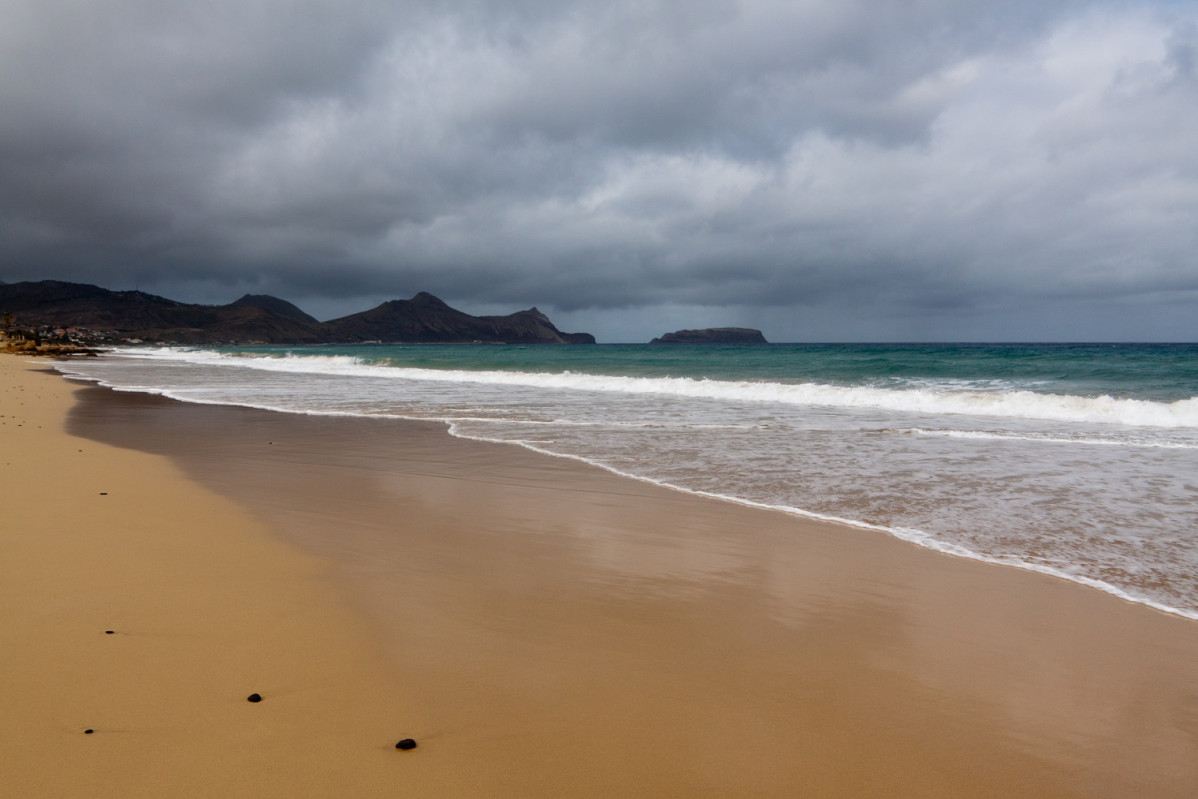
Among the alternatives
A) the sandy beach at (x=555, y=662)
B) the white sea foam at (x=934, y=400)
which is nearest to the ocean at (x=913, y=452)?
the white sea foam at (x=934, y=400)

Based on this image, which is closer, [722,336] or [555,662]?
[555,662]

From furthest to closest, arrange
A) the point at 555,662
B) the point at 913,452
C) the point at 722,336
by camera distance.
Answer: the point at 722,336, the point at 913,452, the point at 555,662

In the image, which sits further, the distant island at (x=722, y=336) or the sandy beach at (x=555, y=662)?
the distant island at (x=722, y=336)

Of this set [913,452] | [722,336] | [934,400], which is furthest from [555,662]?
[722,336]

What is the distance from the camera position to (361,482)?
7.75 meters

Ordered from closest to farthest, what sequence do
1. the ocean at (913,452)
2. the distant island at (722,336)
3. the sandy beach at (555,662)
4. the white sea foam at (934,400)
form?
the sandy beach at (555,662) → the ocean at (913,452) → the white sea foam at (934,400) → the distant island at (722,336)

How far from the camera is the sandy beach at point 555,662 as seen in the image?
7.93 ft

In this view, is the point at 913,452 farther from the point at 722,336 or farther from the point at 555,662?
the point at 722,336

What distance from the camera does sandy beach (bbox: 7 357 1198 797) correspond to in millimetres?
2418

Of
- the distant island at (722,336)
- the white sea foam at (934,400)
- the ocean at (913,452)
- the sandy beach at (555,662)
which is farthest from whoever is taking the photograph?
the distant island at (722,336)

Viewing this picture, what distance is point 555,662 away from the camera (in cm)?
323

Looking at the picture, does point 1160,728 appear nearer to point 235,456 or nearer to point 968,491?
point 968,491

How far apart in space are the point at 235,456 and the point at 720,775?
8.98 m

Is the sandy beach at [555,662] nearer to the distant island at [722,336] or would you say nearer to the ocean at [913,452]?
the ocean at [913,452]
